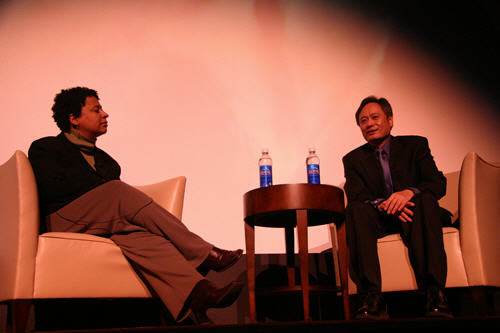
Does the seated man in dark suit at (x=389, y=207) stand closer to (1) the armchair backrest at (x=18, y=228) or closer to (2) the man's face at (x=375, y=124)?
(2) the man's face at (x=375, y=124)

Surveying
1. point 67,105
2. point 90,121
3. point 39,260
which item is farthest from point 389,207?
point 67,105

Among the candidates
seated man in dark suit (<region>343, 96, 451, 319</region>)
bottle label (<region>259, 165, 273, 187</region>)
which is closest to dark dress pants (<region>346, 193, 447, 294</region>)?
seated man in dark suit (<region>343, 96, 451, 319</region>)

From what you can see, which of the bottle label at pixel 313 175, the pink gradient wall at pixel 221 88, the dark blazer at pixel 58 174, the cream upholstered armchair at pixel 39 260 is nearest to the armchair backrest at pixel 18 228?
the cream upholstered armchair at pixel 39 260

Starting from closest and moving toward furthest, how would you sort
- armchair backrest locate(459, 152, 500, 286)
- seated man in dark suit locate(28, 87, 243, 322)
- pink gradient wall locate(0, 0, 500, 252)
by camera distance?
seated man in dark suit locate(28, 87, 243, 322) < armchair backrest locate(459, 152, 500, 286) < pink gradient wall locate(0, 0, 500, 252)

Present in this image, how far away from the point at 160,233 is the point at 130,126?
113 cm

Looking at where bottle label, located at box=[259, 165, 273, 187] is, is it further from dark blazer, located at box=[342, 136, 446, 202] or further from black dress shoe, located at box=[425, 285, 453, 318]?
black dress shoe, located at box=[425, 285, 453, 318]

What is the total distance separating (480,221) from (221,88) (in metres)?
1.78

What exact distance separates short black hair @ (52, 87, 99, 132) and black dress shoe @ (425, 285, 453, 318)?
194 cm

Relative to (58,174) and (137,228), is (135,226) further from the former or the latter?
(58,174)

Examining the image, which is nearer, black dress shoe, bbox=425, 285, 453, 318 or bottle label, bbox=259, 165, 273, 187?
black dress shoe, bbox=425, 285, 453, 318

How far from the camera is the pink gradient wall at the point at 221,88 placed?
10.1 ft

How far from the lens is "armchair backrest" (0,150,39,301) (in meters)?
1.92

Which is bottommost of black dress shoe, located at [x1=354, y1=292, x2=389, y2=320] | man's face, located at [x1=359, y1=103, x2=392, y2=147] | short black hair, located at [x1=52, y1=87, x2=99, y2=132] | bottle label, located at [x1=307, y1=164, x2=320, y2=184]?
black dress shoe, located at [x1=354, y1=292, x2=389, y2=320]

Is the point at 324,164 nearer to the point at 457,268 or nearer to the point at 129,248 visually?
the point at 457,268
